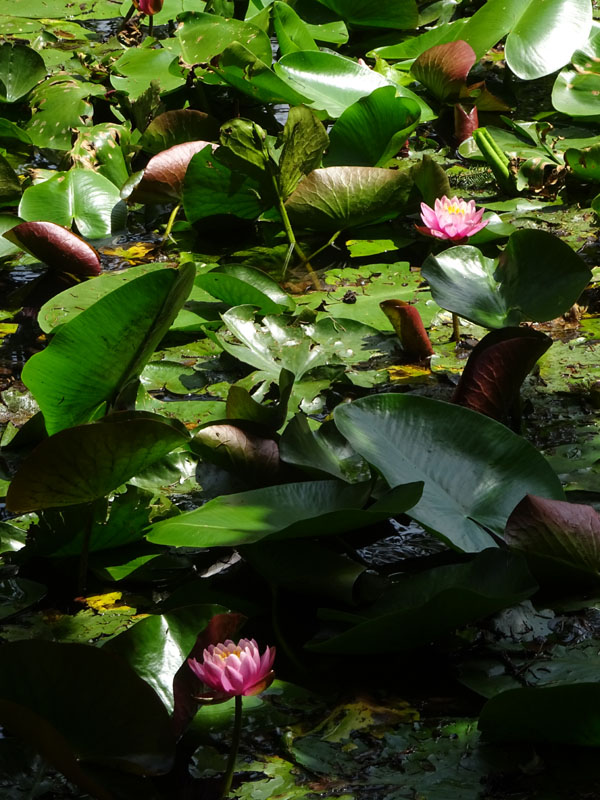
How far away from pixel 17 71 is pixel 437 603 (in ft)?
9.47

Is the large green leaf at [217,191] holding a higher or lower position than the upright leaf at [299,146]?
lower

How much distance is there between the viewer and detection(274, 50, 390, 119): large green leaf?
9.23 feet

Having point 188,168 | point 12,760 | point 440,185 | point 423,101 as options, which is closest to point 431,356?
point 440,185

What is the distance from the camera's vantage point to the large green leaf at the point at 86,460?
114 centimetres

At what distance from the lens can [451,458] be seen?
1.32 metres

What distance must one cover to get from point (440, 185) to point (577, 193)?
54cm

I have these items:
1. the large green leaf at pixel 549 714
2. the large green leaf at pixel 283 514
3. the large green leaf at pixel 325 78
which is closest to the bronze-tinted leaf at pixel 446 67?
the large green leaf at pixel 325 78

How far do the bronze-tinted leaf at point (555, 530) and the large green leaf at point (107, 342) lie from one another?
21.4 inches

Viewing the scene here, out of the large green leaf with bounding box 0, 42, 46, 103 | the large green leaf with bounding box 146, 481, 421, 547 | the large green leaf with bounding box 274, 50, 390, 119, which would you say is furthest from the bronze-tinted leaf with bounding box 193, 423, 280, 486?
the large green leaf with bounding box 0, 42, 46, 103

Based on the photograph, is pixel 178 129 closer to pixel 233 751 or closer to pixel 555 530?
pixel 555 530

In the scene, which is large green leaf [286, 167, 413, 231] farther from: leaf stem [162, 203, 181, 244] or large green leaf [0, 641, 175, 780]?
large green leaf [0, 641, 175, 780]

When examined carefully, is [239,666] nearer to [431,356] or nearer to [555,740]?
[555,740]

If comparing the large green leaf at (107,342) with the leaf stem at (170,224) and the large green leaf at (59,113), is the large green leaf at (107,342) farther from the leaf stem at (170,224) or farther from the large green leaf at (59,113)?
the large green leaf at (59,113)

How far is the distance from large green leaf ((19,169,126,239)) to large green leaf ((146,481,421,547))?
1.46 meters
